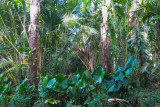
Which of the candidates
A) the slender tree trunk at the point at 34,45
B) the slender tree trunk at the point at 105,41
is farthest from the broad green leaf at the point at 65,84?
the slender tree trunk at the point at 105,41

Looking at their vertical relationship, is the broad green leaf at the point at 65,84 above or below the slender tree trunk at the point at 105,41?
below

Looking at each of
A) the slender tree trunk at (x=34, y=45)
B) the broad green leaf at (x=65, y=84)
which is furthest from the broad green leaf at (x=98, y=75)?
the slender tree trunk at (x=34, y=45)

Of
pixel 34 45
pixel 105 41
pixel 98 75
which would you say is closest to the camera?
pixel 98 75

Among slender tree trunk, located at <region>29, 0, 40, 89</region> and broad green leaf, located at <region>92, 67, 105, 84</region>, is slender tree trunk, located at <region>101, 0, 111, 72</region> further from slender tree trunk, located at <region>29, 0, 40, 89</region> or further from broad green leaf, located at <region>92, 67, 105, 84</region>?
slender tree trunk, located at <region>29, 0, 40, 89</region>

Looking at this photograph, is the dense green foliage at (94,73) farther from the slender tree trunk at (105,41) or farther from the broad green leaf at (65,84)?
the slender tree trunk at (105,41)

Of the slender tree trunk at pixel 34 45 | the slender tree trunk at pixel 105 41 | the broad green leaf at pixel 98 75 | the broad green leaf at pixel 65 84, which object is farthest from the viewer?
the slender tree trunk at pixel 105 41

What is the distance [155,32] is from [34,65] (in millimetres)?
3048

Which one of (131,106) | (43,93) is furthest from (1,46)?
(131,106)

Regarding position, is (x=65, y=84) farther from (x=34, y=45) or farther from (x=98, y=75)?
(x=34, y=45)

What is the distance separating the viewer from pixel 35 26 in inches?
141

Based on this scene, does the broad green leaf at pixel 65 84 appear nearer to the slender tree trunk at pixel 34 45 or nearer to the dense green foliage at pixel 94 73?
the dense green foliage at pixel 94 73

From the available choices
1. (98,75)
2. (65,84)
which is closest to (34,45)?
(65,84)

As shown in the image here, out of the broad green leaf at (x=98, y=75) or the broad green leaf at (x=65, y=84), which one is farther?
the broad green leaf at (x=65, y=84)

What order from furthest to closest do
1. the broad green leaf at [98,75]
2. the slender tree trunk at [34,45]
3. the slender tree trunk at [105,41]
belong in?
1. the slender tree trunk at [105,41]
2. the slender tree trunk at [34,45]
3. the broad green leaf at [98,75]
